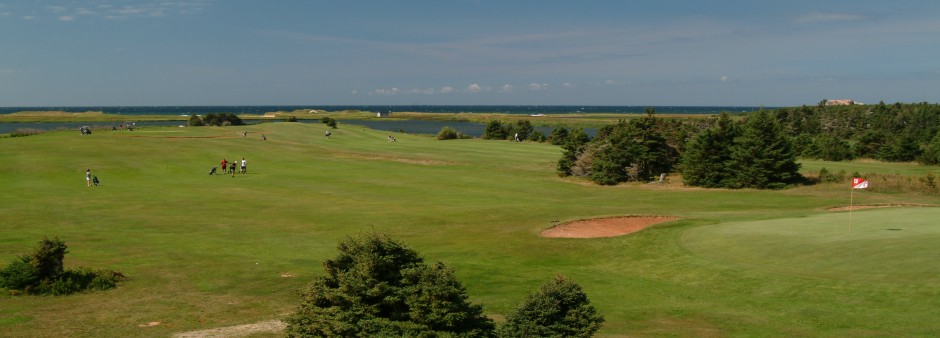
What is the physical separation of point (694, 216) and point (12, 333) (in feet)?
95.7

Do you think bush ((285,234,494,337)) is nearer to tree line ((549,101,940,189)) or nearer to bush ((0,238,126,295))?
bush ((0,238,126,295))

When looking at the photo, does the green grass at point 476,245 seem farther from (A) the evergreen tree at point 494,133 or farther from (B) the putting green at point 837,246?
(A) the evergreen tree at point 494,133

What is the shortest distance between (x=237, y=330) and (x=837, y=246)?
1903 centimetres

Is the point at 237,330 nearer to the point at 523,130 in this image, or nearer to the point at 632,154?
the point at 632,154

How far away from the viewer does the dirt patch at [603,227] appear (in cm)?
3198

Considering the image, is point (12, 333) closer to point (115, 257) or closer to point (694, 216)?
point (115, 257)

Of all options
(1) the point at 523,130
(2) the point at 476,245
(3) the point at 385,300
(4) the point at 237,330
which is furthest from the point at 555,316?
(1) the point at 523,130

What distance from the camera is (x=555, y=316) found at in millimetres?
12031

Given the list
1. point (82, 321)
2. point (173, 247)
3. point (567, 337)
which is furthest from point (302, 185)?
point (567, 337)

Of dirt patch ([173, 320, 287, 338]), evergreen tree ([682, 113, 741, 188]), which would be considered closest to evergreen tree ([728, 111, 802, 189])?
evergreen tree ([682, 113, 741, 188])

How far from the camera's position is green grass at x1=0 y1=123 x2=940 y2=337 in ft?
60.0

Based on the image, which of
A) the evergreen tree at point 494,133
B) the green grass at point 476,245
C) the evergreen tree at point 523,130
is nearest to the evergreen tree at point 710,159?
the green grass at point 476,245

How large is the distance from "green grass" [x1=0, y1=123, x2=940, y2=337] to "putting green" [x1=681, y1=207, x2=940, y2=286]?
0.32 ft

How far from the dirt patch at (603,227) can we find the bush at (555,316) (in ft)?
63.0
